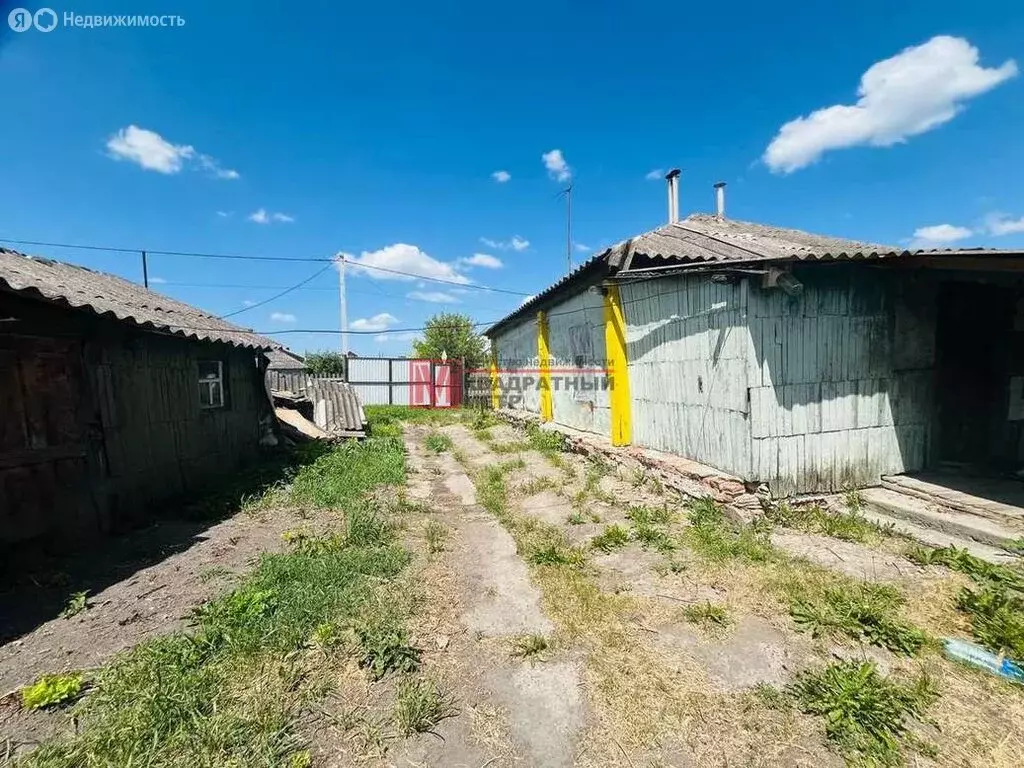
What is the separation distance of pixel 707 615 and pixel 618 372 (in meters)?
5.20

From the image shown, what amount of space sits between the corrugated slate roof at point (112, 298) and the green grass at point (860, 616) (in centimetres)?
718

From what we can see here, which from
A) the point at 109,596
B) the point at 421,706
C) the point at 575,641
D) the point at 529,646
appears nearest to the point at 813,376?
the point at 575,641

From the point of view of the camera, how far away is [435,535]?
5332mm

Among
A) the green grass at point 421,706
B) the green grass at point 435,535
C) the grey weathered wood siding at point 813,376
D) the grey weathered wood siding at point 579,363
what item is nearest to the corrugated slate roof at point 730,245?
the grey weathered wood siding at point 813,376

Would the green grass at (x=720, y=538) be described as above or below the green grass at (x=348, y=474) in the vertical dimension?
below

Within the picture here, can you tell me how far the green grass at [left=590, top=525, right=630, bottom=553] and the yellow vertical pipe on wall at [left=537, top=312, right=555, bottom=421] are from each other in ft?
23.4

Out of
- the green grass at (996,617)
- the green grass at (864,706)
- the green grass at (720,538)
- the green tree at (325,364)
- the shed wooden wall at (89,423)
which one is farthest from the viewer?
the green tree at (325,364)

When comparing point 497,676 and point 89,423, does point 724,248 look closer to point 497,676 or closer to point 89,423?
point 497,676

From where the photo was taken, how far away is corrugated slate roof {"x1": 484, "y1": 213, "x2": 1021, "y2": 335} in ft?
16.1

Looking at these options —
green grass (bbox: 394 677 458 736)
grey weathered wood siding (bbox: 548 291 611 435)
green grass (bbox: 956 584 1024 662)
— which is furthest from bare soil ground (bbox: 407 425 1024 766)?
grey weathered wood siding (bbox: 548 291 611 435)

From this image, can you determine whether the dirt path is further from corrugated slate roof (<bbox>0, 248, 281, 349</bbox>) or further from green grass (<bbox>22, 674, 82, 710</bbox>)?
corrugated slate roof (<bbox>0, 248, 281, 349</bbox>)

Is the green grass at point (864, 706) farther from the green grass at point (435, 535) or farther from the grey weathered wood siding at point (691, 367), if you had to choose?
the green grass at point (435, 535)

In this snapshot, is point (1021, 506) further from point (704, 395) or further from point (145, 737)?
point (145, 737)

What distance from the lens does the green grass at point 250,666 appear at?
235 centimetres
